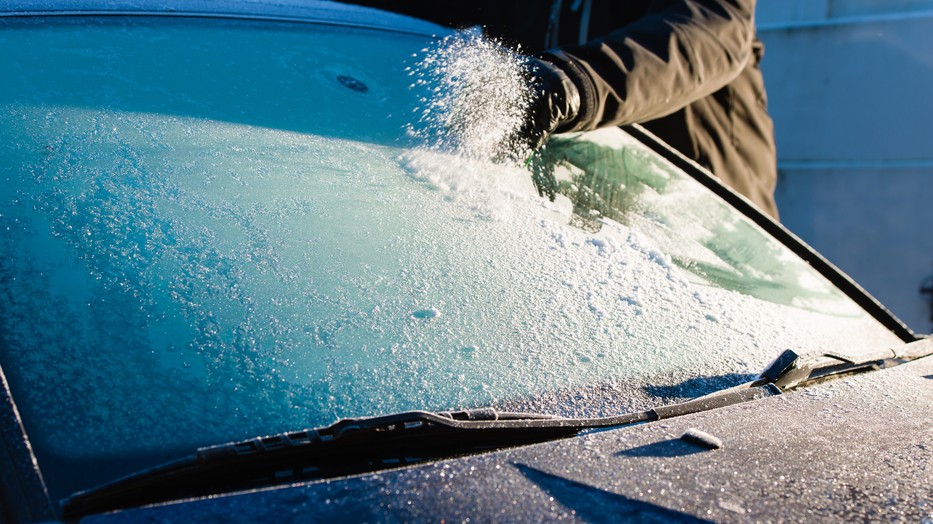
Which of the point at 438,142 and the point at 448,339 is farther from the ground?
the point at 438,142

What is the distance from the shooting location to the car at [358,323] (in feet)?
3.24

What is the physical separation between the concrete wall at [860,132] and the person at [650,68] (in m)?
2.08

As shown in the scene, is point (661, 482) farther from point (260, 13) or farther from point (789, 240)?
point (260, 13)

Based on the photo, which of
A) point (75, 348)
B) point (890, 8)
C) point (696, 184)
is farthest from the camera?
point (890, 8)

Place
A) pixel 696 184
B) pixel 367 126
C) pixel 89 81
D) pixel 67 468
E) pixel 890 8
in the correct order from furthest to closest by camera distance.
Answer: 1. pixel 890 8
2. pixel 696 184
3. pixel 367 126
4. pixel 89 81
5. pixel 67 468

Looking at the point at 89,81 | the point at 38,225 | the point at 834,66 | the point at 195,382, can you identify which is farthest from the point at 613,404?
the point at 834,66

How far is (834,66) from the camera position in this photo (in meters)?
5.01

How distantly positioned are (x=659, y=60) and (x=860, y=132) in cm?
307

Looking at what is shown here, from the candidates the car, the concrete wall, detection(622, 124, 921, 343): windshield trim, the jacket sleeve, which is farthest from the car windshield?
the concrete wall

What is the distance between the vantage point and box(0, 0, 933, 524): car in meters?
0.99

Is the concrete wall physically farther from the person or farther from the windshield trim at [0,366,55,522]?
the windshield trim at [0,366,55,522]

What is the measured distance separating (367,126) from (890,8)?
403 centimetres

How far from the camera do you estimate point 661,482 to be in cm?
101

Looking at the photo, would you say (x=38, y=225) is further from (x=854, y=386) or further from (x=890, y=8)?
(x=890, y=8)
